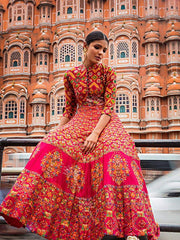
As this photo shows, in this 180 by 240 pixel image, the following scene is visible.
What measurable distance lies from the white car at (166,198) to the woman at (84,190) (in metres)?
1.56

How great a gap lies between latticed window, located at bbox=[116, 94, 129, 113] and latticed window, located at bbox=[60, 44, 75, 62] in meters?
2.47

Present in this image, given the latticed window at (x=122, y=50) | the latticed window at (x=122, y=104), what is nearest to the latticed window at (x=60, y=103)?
the latticed window at (x=122, y=104)

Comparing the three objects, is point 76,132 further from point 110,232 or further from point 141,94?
point 141,94

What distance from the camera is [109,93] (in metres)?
1.49

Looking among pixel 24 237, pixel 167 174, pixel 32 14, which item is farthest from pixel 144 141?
pixel 32 14

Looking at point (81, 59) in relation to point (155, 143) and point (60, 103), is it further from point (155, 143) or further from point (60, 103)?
point (155, 143)

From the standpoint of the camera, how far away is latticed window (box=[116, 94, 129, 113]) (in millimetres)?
11258

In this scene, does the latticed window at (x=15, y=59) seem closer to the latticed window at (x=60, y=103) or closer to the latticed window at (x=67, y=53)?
the latticed window at (x=67, y=53)

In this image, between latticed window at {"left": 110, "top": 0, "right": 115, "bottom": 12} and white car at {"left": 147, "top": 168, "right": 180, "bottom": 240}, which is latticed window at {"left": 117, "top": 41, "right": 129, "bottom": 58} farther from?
white car at {"left": 147, "top": 168, "right": 180, "bottom": 240}

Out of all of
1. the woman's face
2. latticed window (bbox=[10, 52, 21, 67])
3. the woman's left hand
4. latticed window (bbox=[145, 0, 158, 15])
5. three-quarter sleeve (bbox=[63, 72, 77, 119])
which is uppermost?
latticed window (bbox=[145, 0, 158, 15])

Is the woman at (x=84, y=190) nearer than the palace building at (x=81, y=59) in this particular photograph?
Yes

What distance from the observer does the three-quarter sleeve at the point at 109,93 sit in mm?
1453

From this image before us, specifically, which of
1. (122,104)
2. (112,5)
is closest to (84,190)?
(122,104)

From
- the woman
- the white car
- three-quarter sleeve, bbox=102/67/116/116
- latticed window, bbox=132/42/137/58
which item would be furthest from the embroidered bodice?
latticed window, bbox=132/42/137/58
